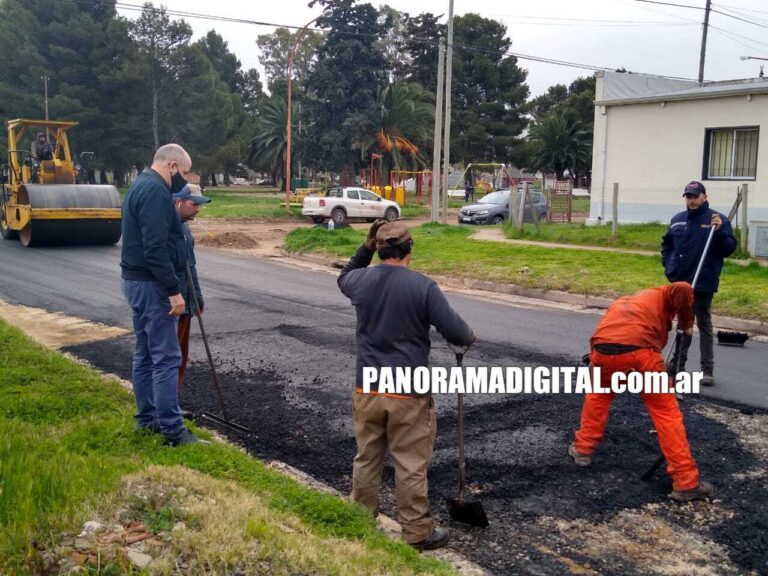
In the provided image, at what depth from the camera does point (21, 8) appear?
2071 inches

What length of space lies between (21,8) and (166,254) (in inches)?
2183

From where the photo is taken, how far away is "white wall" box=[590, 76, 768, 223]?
20.7 meters

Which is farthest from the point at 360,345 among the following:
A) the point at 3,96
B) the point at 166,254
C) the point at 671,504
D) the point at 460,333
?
the point at 3,96

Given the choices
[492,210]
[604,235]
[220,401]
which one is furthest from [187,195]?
[492,210]

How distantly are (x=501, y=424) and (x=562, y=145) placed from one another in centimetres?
5046

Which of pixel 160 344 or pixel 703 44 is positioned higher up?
pixel 703 44

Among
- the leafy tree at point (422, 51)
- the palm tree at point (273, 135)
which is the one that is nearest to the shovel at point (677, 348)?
the palm tree at point (273, 135)

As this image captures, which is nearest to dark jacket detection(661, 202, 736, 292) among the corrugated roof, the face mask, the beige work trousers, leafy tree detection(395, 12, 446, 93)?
the beige work trousers

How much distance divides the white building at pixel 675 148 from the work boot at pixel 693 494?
15.8 m

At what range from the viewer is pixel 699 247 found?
7.61 m

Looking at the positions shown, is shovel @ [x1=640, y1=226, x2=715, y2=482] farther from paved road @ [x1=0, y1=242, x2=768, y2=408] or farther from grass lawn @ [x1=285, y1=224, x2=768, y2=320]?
grass lawn @ [x1=285, y1=224, x2=768, y2=320]

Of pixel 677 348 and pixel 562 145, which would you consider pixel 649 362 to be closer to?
pixel 677 348

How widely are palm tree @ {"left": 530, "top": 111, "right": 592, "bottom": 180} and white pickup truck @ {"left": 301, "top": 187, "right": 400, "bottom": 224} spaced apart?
78.3ft

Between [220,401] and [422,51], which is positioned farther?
[422,51]
